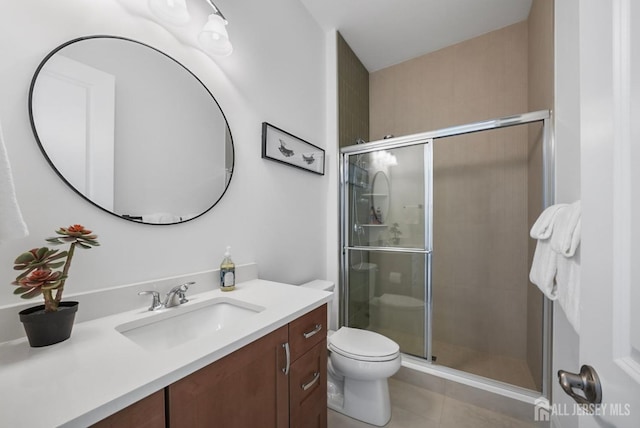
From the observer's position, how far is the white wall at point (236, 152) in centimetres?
74

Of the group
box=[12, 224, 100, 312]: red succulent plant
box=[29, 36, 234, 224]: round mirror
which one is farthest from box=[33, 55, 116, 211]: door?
box=[12, 224, 100, 312]: red succulent plant

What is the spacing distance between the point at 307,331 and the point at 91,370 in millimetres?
659

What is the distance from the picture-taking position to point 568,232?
37.4 inches

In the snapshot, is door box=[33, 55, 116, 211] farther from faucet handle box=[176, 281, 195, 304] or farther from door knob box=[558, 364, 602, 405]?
door knob box=[558, 364, 602, 405]

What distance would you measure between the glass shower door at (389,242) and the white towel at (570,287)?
2.69ft

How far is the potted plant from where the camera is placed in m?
0.61

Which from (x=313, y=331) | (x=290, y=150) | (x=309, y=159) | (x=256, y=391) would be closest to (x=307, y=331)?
(x=313, y=331)

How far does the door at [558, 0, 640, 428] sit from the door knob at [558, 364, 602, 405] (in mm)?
10

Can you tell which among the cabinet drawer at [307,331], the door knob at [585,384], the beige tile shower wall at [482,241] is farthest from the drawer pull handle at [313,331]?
the beige tile shower wall at [482,241]

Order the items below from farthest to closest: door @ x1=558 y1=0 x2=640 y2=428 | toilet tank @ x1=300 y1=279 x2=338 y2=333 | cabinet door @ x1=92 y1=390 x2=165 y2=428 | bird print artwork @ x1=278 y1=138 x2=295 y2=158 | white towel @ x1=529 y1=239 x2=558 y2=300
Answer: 1. toilet tank @ x1=300 y1=279 x2=338 y2=333
2. bird print artwork @ x1=278 y1=138 x2=295 y2=158
3. white towel @ x1=529 y1=239 x2=558 y2=300
4. cabinet door @ x1=92 y1=390 x2=165 y2=428
5. door @ x1=558 y1=0 x2=640 y2=428

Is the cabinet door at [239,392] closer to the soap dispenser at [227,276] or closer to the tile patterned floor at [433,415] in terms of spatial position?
the soap dispenser at [227,276]

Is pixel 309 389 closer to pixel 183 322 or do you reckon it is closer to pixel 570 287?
pixel 183 322

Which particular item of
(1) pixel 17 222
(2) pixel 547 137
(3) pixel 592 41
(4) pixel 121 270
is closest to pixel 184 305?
(4) pixel 121 270

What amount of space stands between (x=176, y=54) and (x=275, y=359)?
132 cm
